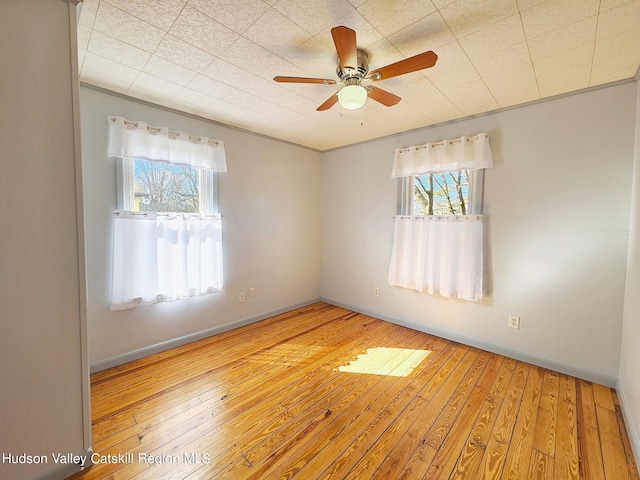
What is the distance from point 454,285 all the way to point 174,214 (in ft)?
9.54

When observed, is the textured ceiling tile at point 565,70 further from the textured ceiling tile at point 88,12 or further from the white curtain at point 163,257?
the white curtain at point 163,257

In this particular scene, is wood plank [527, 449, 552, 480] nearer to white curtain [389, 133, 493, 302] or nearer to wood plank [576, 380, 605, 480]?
wood plank [576, 380, 605, 480]

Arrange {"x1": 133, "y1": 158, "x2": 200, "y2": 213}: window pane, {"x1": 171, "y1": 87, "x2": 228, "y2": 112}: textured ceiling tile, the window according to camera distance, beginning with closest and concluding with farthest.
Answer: {"x1": 171, "y1": 87, "x2": 228, "y2": 112}: textured ceiling tile → {"x1": 133, "y1": 158, "x2": 200, "y2": 213}: window pane → the window

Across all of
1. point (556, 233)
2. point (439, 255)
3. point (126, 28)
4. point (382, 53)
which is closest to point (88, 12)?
point (126, 28)

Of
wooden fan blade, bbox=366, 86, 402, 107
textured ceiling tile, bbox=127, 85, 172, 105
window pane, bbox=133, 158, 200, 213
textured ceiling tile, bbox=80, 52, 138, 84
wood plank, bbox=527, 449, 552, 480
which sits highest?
textured ceiling tile, bbox=127, 85, 172, 105

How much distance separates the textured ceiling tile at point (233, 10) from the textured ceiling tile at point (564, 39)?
5.06 feet

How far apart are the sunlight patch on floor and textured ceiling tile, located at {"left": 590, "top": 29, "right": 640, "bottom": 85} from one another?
255 centimetres

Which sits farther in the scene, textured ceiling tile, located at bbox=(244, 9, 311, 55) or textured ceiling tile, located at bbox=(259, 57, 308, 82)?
textured ceiling tile, located at bbox=(259, 57, 308, 82)

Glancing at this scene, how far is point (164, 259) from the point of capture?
247cm

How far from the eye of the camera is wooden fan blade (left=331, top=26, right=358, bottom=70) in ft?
3.95

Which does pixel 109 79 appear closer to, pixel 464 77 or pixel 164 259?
pixel 164 259

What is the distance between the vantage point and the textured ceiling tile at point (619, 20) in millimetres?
1264

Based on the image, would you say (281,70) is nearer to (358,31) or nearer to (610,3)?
(358,31)

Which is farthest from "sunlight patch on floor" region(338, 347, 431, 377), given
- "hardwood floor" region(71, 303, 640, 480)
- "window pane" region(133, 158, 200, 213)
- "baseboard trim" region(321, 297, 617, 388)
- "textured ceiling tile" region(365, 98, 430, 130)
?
"textured ceiling tile" region(365, 98, 430, 130)
